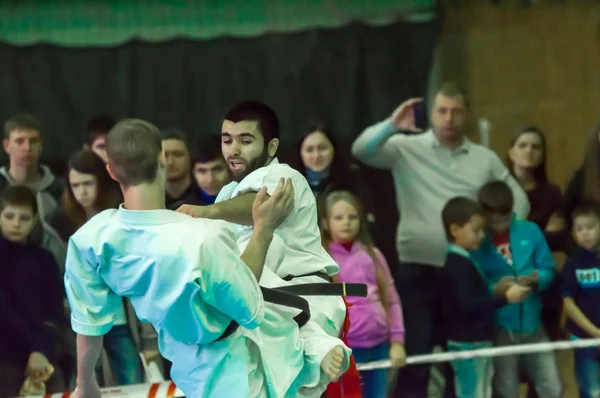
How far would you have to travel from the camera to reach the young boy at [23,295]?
4055mm

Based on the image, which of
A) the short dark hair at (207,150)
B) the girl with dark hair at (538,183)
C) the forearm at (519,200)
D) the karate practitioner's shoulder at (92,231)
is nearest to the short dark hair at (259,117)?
the karate practitioner's shoulder at (92,231)

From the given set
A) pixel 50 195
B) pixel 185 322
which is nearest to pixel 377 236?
pixel 50 195

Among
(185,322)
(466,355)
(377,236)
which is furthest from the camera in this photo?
(377,236)

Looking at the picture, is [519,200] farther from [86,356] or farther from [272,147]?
[86,356]

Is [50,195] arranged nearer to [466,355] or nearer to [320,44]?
[320,44]

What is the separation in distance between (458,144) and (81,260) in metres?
2.54

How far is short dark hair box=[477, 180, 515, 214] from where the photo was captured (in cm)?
432

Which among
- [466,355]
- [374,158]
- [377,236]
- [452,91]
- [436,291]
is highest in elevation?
[452,91]

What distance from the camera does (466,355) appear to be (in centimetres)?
397

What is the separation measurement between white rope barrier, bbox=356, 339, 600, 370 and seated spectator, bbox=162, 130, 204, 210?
3.72ft

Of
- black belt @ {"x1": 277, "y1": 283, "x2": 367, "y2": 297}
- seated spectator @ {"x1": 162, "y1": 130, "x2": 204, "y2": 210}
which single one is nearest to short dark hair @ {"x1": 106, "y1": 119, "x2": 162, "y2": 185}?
black belt @ {"x1": 277, "y1": 283, "x2": 367, "y2": 297}

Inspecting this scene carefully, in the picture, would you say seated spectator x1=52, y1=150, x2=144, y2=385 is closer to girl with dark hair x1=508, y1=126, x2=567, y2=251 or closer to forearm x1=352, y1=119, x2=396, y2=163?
forearm x1=352, y1=119, x2=396, y2=163

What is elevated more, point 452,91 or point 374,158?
point 452,91

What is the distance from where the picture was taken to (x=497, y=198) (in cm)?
433
